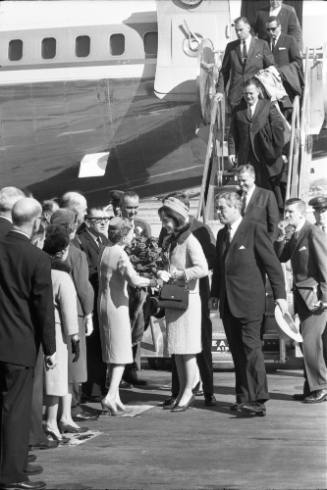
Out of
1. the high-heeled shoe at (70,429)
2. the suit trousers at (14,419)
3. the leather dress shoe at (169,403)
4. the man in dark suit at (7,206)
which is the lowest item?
the leather dress shoe at (169,403)

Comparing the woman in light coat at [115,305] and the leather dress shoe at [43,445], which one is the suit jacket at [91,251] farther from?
the leather dress shoe at [43,445]

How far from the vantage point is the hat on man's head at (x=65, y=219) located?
337 inches

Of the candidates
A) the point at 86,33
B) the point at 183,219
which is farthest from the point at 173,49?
the point at 183,219

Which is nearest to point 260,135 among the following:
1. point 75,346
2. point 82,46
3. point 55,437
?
point 75,346

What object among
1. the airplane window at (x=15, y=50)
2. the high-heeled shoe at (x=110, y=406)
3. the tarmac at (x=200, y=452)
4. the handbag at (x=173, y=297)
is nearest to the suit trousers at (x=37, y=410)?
the tarmac at (x=200, y=452)

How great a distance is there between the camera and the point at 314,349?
9750 mm

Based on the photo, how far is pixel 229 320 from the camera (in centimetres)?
927

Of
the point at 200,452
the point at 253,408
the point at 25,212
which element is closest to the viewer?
the point at 25,212

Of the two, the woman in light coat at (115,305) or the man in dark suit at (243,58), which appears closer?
the woman in light coat at (115,305)

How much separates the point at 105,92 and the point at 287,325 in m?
9.24

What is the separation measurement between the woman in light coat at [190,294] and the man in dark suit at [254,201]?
3.36ft

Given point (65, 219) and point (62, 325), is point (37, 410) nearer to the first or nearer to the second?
point (62, 325)

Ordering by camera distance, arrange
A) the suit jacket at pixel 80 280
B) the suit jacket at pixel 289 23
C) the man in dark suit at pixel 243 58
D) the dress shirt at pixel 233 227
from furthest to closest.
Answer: the suit jacket at pixel 289 23 → the man in dark suit at pixel 243 58 → the dress shirt at pixel 233 227 → the suit jacket at pixel 80 280

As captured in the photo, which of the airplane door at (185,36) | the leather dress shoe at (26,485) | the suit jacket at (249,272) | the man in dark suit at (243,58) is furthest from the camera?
the airplane door at (185,36)
